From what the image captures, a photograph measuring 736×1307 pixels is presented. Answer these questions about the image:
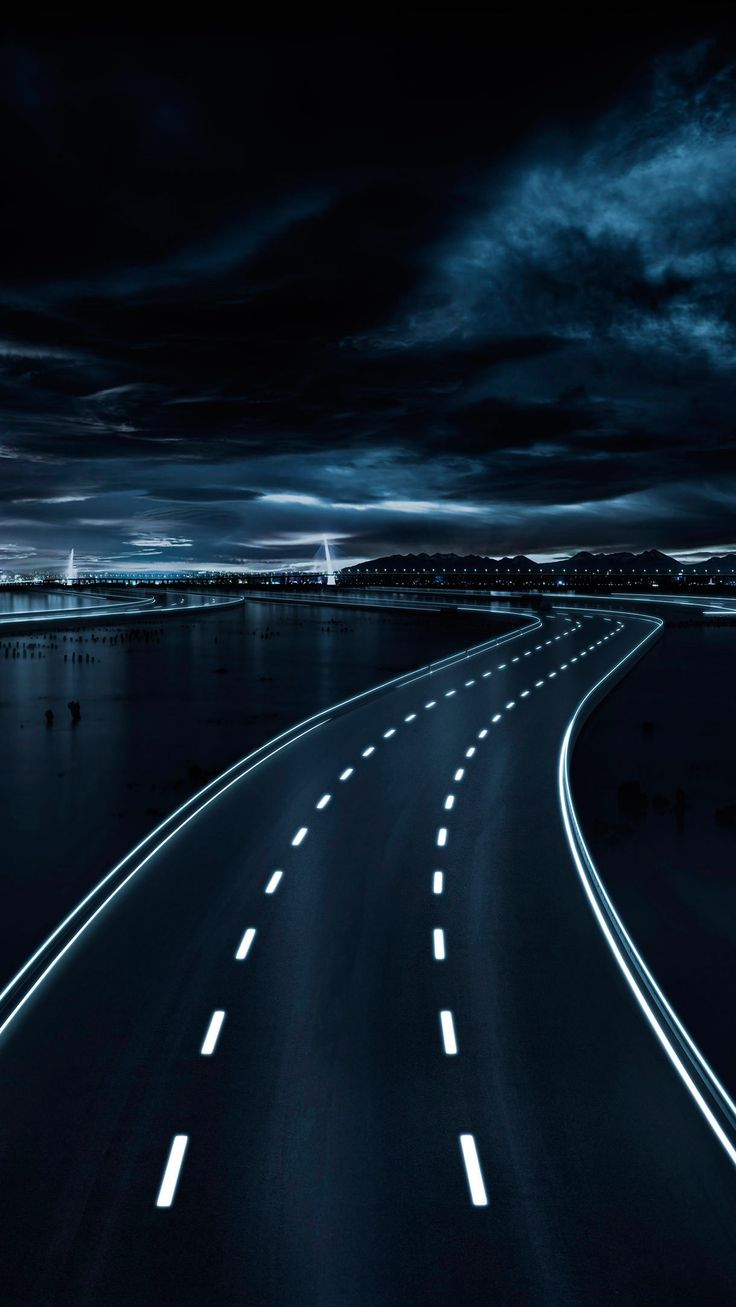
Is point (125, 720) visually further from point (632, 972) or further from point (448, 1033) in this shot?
point (448, 1033)

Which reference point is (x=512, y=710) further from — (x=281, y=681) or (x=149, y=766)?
(x=281, y=681)

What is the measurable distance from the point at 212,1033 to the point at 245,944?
2.77 m

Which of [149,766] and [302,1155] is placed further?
[149,766]

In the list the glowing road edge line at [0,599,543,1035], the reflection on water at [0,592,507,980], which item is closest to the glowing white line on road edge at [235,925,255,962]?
the glowing road edge line at [0,599,543,1035]

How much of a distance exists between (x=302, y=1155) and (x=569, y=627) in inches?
3472

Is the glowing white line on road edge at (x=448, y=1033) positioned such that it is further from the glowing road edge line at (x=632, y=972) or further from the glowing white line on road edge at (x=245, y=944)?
the glowing white line on road edge at (x=245, y=944)

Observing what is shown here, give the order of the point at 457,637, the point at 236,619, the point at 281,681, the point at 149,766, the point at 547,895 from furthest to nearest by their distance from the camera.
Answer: the point at 236,619 < the point at 457,637 < the point at 281,681 < the point at 149,766 < the point at 547,895

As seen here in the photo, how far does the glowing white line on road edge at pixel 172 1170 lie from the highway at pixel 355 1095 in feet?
0.14

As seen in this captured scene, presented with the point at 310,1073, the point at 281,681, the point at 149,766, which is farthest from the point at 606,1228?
the point at 281,681

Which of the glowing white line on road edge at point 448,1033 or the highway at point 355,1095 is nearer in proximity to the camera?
the highway at point 355,1095

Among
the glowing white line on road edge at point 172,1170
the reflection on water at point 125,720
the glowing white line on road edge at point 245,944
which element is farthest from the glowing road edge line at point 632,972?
the reflection on water at point 125,720

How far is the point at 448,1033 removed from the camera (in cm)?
1173

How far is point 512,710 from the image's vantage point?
3862cm

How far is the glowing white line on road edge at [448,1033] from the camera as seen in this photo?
1130 cm
